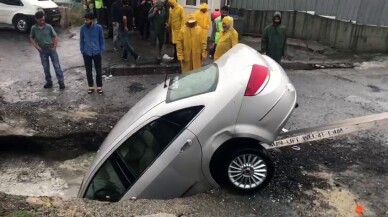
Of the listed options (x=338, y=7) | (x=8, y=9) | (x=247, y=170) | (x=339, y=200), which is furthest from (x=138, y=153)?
(x=8, y=9)

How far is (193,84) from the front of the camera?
15.8ft

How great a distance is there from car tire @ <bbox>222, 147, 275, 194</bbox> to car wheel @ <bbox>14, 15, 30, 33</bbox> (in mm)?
13106

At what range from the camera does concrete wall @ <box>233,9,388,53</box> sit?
1166 centimetres

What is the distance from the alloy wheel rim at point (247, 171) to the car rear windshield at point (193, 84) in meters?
0.84

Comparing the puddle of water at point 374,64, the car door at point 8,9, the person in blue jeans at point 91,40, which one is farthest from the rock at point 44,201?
the car door at point 8,9

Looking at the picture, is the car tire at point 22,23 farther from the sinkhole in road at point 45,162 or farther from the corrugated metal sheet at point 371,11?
the corrugated metal sheet at point 371,11

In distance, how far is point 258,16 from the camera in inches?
555

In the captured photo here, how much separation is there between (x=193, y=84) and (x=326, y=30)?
921 centimetres

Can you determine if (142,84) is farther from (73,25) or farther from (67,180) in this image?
(73,25)

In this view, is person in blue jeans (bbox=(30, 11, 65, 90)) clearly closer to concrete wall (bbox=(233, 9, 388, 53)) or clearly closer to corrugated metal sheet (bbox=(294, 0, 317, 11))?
concrete wall (bbox=(233, 9, 388, 53))

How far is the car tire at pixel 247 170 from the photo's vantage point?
441 centimetres

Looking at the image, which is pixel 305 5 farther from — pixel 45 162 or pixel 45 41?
pixel 45 162

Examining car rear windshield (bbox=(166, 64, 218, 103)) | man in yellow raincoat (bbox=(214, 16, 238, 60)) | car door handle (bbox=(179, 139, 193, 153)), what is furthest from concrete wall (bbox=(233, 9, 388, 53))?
car door handle (bbox=(179, 139, 193, 153))

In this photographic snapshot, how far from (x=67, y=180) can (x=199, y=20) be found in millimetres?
5555
